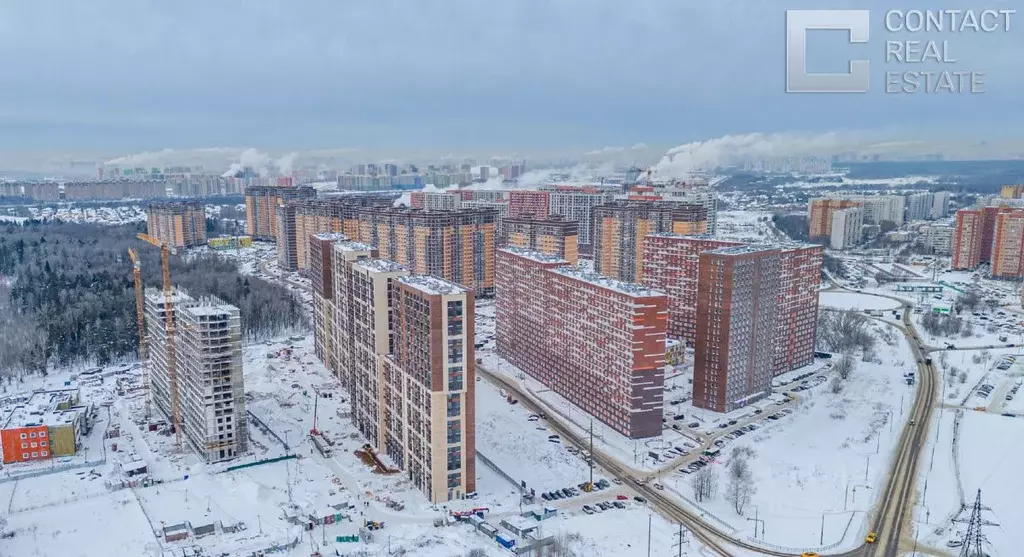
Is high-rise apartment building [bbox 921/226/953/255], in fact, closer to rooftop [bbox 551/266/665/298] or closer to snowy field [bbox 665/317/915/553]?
snowy field [bbox 665/317/915/553]

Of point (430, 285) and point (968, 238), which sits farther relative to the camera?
point (968, 238)

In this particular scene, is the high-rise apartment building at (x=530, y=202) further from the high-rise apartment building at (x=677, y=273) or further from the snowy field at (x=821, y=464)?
the snowy field at (x=821, y=464)

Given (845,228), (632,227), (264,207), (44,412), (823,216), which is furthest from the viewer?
(264,207)

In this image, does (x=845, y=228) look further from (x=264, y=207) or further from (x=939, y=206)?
(x=264, y=207)

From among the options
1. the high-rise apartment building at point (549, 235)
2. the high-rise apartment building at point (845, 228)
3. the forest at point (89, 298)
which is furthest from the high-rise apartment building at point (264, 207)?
the high-rise apartment building at point (845, 228)

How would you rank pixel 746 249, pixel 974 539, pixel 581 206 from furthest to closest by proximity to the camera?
pixel 581 206 < pixel 746 249 < pixel 974 539

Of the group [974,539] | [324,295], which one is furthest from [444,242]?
[974,539]

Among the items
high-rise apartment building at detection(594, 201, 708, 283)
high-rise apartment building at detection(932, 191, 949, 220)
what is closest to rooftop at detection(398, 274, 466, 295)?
high-rise apartment building at detection(594, 201, 708, 283)
